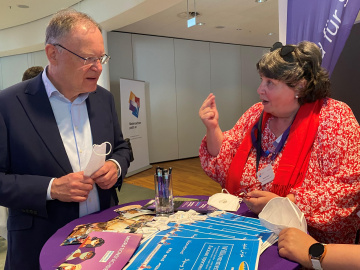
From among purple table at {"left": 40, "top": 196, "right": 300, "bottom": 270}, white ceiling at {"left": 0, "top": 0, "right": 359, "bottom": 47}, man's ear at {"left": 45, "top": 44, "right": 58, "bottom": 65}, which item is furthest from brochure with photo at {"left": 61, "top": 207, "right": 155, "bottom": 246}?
white ceiling at {"left": 0, "top": 0, "right": 359, "bottom": 47}

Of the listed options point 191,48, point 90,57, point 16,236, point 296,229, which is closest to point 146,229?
point 296,229

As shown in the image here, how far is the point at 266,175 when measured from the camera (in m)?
1.54

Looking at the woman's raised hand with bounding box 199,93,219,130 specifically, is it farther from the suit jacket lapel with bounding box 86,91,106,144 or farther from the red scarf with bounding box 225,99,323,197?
the suit jacket lapel with bounding box 86,91,106,144

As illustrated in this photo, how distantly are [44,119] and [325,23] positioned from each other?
6.19ft

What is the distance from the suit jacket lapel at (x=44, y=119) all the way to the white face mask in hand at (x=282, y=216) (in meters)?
0.88

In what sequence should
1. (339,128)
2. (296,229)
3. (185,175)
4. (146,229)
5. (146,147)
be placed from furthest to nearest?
(146,147)
(185,175)
(339,128)
(146,229)
(296,229)

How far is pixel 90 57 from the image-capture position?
1.48 meters

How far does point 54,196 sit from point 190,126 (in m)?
7.18

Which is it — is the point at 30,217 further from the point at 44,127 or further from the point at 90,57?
the point at 90,57

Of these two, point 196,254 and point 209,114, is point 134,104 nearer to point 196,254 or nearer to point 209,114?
point 209,114

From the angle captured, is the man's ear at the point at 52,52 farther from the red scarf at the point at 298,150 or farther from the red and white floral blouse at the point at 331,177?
the red scarf at the point at 298,150

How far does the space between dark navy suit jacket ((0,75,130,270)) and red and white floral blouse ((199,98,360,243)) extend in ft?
3.07

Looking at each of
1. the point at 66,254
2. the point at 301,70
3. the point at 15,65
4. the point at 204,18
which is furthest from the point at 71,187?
the point at 15,65

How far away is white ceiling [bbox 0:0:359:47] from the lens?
5.71 metres
